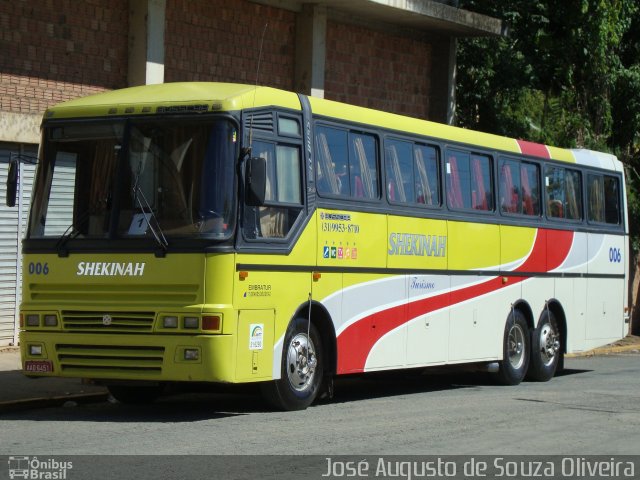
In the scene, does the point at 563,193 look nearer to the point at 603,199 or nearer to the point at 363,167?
the point at 603,199

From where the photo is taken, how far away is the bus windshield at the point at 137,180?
12.2m

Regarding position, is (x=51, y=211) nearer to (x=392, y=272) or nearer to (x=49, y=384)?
(x=49, y=384)

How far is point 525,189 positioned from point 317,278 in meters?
5.74

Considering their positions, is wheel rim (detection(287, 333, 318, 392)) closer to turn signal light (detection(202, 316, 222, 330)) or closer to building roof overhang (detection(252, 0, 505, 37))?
turn signal light (detection(202, 316, 222, 330))

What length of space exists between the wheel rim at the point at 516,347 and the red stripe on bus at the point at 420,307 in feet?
2.36

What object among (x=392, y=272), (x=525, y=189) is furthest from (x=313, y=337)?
(x=525, y=189)

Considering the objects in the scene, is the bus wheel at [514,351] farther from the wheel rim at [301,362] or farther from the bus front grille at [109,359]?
the bus front grille at [109,359]

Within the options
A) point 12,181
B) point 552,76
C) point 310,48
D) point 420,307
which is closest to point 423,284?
point 420,307

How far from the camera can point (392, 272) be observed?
14836 mm

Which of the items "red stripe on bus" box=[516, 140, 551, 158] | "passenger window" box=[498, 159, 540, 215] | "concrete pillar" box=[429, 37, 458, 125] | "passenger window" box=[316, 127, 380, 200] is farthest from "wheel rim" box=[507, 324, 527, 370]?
"concrete pillar" box=[429, 37, 458, 125]

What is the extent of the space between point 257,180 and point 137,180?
123 centimetres

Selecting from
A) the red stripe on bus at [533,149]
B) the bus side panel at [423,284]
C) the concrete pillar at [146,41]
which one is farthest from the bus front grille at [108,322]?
the red stripe on bus at [533,149]

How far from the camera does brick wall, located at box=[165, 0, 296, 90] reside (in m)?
20.5

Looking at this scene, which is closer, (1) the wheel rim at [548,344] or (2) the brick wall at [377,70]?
(1) the wheel rim at [548,344]
